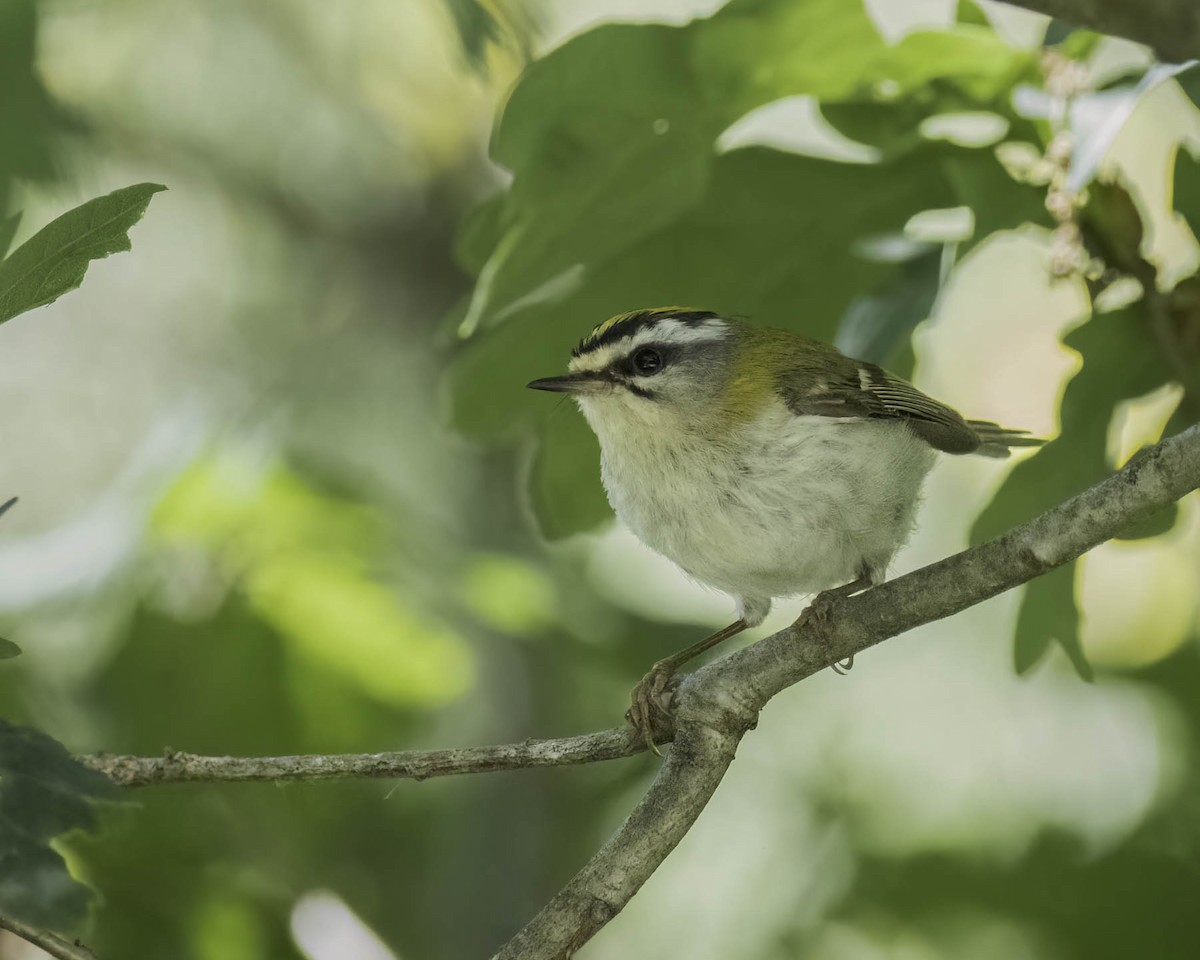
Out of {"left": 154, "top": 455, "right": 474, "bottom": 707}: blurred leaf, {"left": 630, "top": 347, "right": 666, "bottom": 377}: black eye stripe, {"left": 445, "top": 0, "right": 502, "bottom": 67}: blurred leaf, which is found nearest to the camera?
{"left": 445, "top": 0, "right": 502, "bottom": 67}: blurred leaf

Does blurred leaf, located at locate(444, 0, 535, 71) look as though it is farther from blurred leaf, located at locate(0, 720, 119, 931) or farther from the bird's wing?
the bird's wing

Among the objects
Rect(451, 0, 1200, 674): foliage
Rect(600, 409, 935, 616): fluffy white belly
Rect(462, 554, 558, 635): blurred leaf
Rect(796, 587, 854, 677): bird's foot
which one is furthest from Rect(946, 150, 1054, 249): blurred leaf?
Rect(462, 554, 558, 635): blurred leaf

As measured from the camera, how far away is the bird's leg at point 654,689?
145 centimetres

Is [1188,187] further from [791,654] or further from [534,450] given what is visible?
[534,450]

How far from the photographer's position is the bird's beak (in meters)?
1.63

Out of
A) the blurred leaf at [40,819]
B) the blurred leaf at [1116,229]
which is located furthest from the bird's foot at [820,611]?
the blurred leaf at [40,819]

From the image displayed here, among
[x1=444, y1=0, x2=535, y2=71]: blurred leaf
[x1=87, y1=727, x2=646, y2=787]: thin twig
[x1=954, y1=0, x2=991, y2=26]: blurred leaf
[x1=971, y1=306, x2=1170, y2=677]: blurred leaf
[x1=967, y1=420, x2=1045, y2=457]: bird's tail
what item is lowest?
[x1=967, y1=420, x2=1045, y2=457]: bird's tail

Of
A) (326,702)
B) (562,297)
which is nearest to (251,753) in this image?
(326,702)

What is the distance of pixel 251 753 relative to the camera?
1854mm

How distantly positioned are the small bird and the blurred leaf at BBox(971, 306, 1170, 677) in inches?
9.8

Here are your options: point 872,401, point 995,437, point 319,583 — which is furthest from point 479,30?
point 995,437

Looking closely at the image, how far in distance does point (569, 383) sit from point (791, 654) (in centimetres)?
54

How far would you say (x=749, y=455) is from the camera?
5.48ft

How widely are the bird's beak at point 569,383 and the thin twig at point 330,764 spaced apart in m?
0.56
